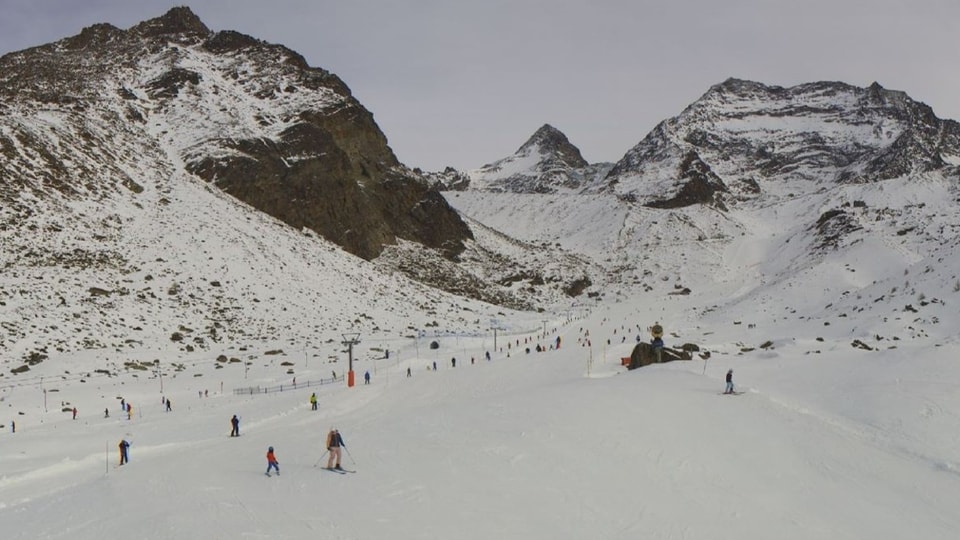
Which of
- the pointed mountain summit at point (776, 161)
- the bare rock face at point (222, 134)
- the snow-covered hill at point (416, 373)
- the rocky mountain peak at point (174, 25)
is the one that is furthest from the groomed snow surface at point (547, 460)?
the pointed mountain summit at point (776, 161)

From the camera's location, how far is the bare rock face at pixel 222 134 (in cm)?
6525

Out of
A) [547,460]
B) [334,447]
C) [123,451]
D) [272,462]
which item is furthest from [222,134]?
[547,460]

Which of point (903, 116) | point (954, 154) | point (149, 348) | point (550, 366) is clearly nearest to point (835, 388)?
point (550, 366)

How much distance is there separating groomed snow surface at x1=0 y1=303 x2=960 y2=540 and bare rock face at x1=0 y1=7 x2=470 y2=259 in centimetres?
4073

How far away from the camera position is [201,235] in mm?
58938

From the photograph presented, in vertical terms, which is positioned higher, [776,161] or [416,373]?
[776,161]

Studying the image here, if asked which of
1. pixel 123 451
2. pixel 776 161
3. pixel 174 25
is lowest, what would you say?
pixel 123 451

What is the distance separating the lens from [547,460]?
15.8 meters

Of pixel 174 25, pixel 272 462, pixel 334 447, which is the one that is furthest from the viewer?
pixel 174 25

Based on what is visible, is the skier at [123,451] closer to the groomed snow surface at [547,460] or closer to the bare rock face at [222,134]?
the groomed snow surface at [547,460]

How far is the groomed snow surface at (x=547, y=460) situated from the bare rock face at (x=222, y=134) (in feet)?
134

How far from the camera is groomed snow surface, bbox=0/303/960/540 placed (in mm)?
12320

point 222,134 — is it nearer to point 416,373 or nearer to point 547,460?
point 416,373

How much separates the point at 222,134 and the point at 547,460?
77961 millimetres
